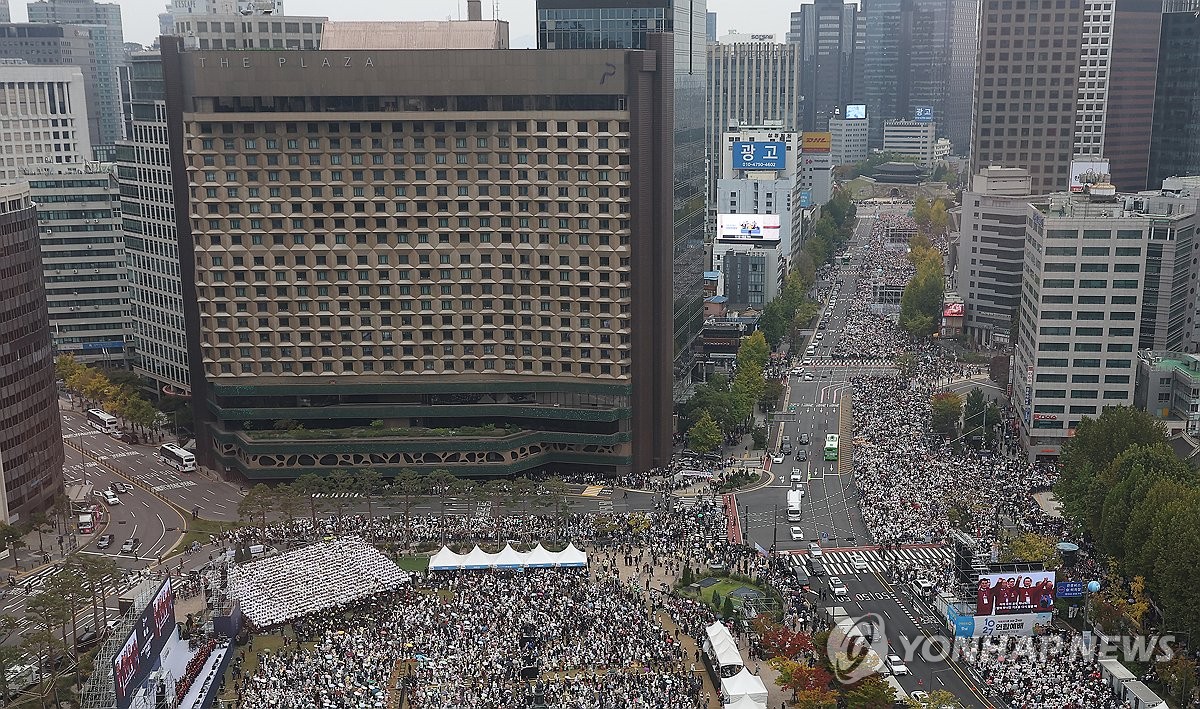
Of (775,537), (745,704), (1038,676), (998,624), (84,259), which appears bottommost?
(775,537)

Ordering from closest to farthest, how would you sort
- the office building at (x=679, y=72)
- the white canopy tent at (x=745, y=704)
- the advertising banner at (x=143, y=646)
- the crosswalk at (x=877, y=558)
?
the advertising banner at (x=143, y=646) < the white canopy tent at (x=745, y=704) < the crosswalk at (x=877, y=558) < the office building at (x=679, y=72)

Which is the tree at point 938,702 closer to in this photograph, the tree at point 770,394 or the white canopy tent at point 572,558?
the white canopy tent at point 572,558

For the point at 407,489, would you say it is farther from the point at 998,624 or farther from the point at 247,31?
the point at 247,31

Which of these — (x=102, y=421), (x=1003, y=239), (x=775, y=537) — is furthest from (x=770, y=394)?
(x=102, y=421)

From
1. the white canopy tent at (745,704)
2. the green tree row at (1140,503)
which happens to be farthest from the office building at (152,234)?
the green tree row at (1140,503)

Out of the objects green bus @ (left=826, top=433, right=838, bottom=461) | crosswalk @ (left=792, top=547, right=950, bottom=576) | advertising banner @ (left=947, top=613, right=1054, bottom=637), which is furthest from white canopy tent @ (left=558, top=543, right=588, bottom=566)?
green bus @ (left=826, top=433, right=838, bottom=461)

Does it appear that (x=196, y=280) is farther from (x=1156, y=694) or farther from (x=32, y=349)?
(x=1156, y=694)
